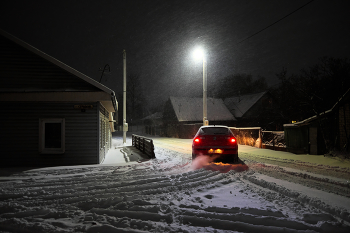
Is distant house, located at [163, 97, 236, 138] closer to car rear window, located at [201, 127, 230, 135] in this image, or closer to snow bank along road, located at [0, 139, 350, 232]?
car rear window, located at [201, 127, 230, 135]

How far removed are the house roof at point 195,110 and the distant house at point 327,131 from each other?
104 feet

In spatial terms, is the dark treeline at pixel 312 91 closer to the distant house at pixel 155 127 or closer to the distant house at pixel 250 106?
the distant house at pixel 250 106

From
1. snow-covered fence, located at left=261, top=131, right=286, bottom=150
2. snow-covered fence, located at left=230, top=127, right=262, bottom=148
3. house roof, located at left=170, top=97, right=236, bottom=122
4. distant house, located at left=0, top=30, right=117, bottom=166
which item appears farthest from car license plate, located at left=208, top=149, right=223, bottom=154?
house roof, located at left=170, top=97, right=236, bottom=122

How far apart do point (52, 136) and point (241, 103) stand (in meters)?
42.9

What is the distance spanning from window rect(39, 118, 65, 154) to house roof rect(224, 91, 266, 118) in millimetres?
39749

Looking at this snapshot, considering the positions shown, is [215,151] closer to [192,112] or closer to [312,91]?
[312,91]

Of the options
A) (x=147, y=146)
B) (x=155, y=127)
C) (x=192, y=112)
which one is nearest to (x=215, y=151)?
(x=147, y=146)

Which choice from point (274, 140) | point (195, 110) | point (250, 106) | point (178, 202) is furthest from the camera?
point (195, 110)

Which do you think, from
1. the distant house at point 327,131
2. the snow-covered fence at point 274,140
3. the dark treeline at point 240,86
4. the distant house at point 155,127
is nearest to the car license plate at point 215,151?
the distant house at point 327,131

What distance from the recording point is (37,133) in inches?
420

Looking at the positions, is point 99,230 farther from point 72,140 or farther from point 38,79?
point 38,79

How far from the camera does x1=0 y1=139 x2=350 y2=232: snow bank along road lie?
157 inches

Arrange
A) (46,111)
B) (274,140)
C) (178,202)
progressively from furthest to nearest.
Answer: (274,140) → (46,111) → (178,202)

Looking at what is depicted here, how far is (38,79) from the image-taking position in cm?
1084
